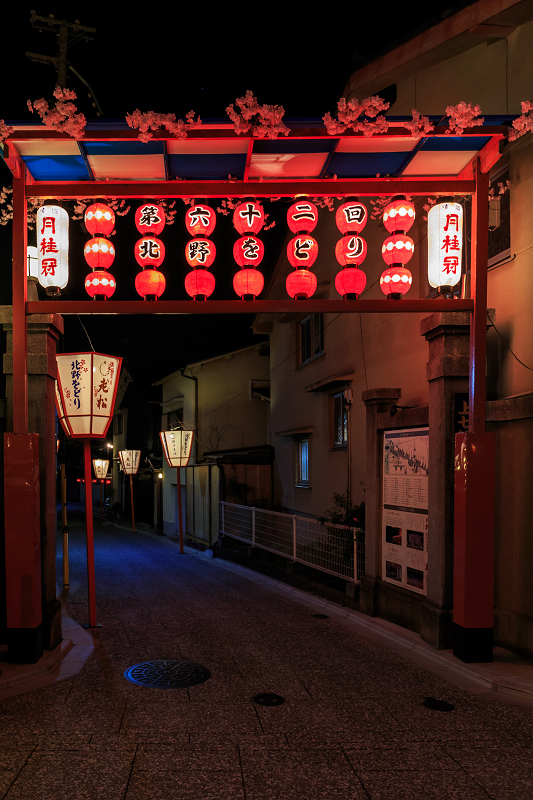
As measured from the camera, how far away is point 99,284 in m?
8.30

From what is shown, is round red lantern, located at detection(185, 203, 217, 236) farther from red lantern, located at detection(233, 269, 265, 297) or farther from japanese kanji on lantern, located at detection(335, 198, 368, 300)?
japanese kanji on lantern, located at detection(335, 198, 368, 300)

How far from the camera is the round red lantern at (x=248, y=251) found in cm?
844

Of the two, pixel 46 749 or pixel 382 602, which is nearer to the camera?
pixel 46 749

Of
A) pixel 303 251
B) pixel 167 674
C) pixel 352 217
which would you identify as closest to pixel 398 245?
pixel 352 217

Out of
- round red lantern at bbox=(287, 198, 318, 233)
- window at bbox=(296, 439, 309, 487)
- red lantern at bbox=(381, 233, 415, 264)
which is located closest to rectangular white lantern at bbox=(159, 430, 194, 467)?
window at bbox=(296, 439, 309, 487)

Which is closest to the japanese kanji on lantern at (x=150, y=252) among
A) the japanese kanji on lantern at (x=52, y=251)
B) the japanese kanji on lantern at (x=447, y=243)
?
the japanese kanji on lantern at (x=52, y=251)

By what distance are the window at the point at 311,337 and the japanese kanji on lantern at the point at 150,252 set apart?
30.8ft

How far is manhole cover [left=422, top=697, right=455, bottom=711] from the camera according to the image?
6.26m

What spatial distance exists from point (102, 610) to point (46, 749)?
5.99m

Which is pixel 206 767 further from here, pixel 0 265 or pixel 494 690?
pixel 0 265

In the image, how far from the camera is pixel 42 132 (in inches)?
289

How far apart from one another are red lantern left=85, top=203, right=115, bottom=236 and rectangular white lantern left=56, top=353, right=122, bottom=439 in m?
2.76

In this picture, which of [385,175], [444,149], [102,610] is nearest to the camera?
[444,149]

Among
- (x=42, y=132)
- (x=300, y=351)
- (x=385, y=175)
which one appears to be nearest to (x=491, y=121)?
(x=385, y=175)
